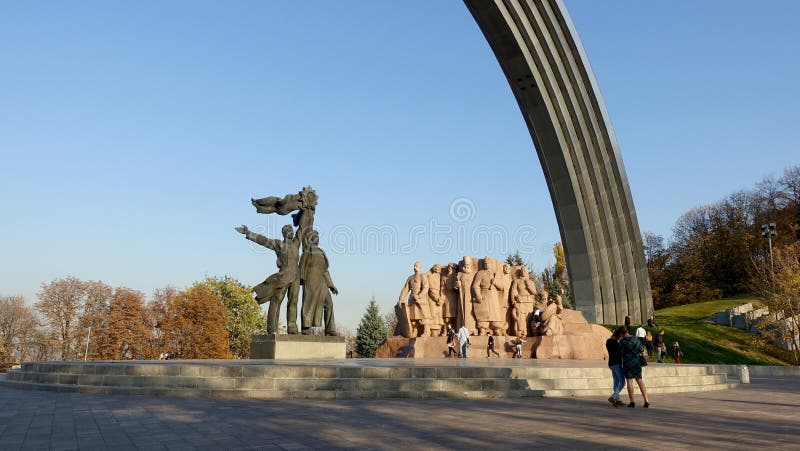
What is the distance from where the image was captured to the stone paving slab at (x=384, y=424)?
5.30 metres

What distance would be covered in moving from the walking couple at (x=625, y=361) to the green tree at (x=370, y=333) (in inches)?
1220

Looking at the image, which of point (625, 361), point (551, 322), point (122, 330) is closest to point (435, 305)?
point (551, 322)

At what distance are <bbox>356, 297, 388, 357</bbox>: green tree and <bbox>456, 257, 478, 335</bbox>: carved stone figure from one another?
50.0 feet

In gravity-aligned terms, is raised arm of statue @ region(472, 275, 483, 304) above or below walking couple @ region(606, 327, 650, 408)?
above

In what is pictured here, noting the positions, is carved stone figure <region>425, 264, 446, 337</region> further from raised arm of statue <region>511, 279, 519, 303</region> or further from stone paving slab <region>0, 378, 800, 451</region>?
stone paving slab <region>0, 378, 800, 451</region>

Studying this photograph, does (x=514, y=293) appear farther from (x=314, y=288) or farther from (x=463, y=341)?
(x=314, y=288)

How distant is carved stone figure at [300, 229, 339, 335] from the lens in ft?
51.8

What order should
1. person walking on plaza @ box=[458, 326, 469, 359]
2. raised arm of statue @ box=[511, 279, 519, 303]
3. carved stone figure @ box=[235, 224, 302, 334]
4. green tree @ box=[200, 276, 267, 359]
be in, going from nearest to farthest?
1. carved stone figure @ box=[235, 224, 302, 334]
2. person walking on plaza @ box=[458, 326, 469, 359]
3. raised arm of statue @ box=[511, 279, 519, 303]
4. green tree @ box=[200, 276, 267, 359]

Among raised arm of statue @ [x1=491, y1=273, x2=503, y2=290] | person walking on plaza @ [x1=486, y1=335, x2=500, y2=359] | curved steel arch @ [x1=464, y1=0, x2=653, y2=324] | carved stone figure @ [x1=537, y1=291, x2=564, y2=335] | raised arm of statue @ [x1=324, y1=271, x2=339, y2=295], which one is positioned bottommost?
person walking on plaza @ [x1=486, y1=335, x2=500, y2=359]

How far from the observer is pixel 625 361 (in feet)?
→ 29.1

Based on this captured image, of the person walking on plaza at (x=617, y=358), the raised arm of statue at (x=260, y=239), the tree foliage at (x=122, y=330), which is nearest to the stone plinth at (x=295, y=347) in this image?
the raised arm of statue at (x=260, y=239)

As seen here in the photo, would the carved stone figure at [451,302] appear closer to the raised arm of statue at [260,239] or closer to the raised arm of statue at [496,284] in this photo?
the raised arm of statue at [496,284]

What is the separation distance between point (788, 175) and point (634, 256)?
103 feet

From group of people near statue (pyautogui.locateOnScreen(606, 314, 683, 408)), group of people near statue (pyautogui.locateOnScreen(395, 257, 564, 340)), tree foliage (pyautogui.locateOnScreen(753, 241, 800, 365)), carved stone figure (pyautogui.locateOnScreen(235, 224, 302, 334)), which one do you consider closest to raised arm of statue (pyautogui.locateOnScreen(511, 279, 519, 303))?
group of people near statue (pyautogui.locateOnScreen(395, 257, 564, 340))
